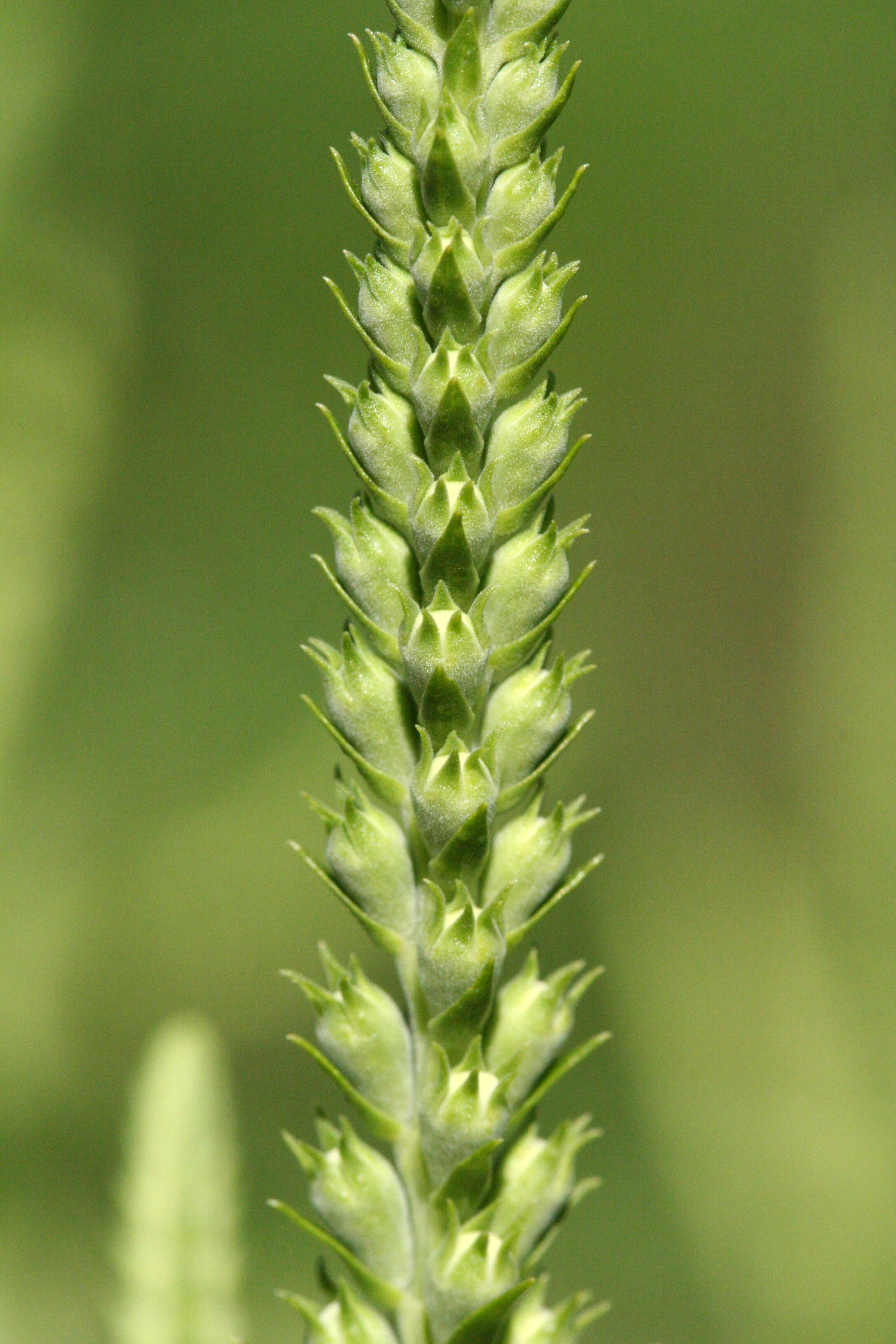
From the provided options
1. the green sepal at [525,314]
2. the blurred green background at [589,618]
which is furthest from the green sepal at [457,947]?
the blurred green background at [589,618]

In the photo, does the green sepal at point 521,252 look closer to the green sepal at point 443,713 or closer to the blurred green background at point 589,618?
the green sepal at point 443,713

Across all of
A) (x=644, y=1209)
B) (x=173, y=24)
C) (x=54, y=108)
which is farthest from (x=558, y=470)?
(x=173, y=24)

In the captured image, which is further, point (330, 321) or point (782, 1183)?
point (330, 321)

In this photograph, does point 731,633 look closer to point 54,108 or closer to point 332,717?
point 54,108

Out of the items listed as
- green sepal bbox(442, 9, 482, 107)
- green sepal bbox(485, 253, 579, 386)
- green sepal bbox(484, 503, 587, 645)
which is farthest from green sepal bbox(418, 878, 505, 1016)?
green sepal bbox(442, 9, 482, 107)

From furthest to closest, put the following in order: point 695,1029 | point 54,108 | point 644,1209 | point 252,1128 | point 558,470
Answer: point 252,1128 → point 644,1209 → point 695,1029 → point 54,108 → point 558,470

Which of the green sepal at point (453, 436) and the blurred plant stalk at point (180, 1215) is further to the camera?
the blurred plant stalk at point (180, 1215)

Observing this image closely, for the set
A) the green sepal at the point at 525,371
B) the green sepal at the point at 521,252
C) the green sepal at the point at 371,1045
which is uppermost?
the green sepal at the point at 521,252

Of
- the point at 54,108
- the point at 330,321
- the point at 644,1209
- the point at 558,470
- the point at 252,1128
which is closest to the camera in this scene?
the point at 558,470
